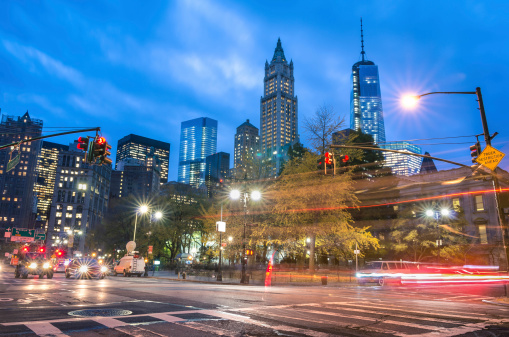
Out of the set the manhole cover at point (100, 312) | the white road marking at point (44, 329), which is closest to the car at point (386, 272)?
the manhole cover at point (100, 312)

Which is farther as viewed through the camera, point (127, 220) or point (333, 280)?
point (127, 220)

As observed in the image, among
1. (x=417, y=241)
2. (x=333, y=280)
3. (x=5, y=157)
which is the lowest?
(x=333, y=280)

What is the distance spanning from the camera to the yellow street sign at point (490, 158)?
15.9 metres

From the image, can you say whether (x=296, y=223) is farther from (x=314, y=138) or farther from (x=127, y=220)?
(x=127, y=220)

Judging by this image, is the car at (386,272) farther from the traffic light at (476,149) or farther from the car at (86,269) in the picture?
the car at (86,269)

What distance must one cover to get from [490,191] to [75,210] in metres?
167

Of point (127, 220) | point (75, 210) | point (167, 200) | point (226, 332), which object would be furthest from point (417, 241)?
point (75, 210)

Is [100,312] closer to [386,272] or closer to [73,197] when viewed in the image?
[386,272]

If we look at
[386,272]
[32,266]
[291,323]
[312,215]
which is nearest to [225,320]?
[291,323]

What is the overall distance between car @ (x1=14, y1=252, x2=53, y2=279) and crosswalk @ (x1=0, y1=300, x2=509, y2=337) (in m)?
24.5

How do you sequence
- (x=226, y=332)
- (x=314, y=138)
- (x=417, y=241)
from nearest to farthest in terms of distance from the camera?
(x=226, y=332), (x=314, y=138), (x=417, y=241)

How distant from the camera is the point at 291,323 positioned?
8.40 m

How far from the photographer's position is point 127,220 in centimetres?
6656

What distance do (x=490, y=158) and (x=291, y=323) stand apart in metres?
13.1
